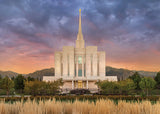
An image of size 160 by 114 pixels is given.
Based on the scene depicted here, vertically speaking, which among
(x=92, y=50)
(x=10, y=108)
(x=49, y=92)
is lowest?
(x=49, y=92)

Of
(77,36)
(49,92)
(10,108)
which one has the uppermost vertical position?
(77,36)

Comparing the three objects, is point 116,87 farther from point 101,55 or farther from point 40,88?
point 101,55

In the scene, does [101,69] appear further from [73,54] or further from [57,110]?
[57,110]

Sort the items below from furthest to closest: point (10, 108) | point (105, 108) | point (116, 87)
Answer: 1. point (116, 87)
2. point (10, 108)
3. point (105, 108)

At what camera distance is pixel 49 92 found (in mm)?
29391

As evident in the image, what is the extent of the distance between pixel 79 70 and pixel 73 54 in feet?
24.5

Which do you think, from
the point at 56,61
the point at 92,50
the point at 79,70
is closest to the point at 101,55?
the point at 92,50

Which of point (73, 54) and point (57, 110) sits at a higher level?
point (73, 54)

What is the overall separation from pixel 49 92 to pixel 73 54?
3137cm

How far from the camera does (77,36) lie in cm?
6681

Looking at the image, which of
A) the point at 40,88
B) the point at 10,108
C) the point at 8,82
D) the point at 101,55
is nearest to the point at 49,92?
the point at 40,88

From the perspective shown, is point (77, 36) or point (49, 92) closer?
point (49, 92)

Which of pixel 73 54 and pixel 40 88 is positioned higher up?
pixel 73 54

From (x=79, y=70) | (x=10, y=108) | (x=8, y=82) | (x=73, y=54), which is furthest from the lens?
(x=79, y=70)
